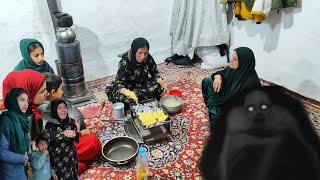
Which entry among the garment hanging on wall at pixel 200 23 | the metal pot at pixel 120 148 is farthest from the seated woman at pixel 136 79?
the garment hanging on wall at pixel 200 23

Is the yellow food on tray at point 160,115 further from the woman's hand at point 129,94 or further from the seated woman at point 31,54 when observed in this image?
the seated woman at point 31,54

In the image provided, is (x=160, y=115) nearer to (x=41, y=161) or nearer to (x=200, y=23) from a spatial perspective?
(x=41, y=161)

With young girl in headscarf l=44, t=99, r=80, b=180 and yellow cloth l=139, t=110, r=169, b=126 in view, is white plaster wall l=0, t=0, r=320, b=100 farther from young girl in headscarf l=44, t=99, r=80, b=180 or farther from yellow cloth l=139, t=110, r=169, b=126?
young girl in headscarf l=44, t=99, r=80, b=180

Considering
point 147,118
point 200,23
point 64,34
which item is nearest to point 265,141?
point 147,118

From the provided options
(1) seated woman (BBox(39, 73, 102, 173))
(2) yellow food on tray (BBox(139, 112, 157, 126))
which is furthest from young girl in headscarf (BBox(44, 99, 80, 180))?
(2) yellow food on tray (BBox(139, 112, 157, 126))

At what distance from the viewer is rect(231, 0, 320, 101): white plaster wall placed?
8.57ft

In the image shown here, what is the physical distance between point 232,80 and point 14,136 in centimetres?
159

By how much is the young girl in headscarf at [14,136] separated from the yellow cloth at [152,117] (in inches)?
37.1

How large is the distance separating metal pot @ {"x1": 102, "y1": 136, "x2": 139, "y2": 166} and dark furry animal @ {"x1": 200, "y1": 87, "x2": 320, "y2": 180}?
5.09ft

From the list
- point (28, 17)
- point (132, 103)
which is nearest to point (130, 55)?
point (132, 103)

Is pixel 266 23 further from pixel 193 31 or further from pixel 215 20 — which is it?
pixel 193 31

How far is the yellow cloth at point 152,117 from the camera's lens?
2.05m

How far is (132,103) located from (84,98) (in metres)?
0.65

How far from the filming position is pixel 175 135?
2.32m
